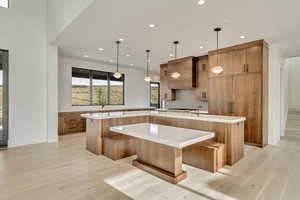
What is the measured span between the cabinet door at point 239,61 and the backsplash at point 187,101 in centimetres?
211

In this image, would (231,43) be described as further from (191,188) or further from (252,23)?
(191,188)

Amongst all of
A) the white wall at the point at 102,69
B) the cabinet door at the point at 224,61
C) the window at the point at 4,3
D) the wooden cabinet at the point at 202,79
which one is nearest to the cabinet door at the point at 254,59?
the cabinet door at the point at 224,61

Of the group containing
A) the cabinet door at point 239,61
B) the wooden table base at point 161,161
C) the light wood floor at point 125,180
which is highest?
the cabinet door at point 239,61

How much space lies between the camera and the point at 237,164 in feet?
10.7

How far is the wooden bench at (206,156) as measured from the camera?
9.48 ft

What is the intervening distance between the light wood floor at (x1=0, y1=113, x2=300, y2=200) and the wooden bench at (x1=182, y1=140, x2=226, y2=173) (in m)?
0.12

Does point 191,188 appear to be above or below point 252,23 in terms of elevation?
below

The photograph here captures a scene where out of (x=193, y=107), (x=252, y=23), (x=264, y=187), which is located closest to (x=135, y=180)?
(x=264, y=187)

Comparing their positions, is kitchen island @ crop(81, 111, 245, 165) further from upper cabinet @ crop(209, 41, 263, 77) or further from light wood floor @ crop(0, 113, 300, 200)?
upper cabinet @ crop(209, 41, 263, 77)

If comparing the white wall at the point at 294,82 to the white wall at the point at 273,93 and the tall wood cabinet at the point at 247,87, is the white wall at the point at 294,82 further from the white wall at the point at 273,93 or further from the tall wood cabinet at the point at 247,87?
the tall wood cabinet at the point at 247,87

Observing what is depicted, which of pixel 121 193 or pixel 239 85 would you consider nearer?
pixel 121 193

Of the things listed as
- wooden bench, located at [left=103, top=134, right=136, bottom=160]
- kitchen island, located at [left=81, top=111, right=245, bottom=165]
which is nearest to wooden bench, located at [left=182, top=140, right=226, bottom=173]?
kitchen island, located at [left=81, top=111, right=245, bottom=165]

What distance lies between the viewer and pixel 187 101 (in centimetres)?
713

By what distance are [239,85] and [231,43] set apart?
121 cm
